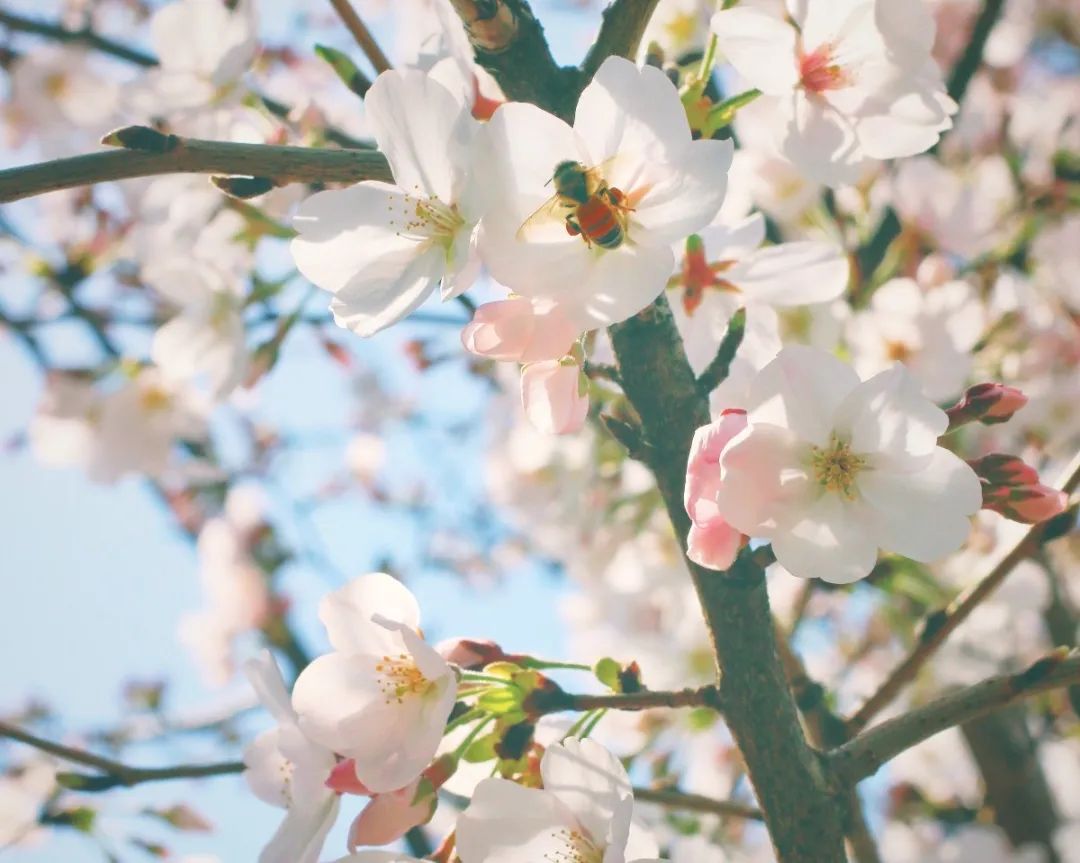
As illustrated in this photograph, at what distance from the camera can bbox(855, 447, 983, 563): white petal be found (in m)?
0.87

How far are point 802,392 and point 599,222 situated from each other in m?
0.24

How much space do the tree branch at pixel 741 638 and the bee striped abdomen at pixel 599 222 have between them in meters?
0.17

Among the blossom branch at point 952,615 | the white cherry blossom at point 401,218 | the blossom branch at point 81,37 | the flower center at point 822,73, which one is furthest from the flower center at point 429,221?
the blossom branch at point 81,37

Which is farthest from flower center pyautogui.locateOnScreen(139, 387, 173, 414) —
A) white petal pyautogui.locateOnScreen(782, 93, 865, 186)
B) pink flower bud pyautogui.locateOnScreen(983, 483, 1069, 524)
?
pink flower bud pyautogui.locateOnScreen(983, 483, 1069, 524)

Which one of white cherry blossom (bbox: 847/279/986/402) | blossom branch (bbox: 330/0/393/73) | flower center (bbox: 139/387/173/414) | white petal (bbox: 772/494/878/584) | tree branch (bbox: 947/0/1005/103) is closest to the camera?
white petal (bbox: 772/494/878/584)

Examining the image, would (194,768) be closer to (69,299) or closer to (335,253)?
(335,253)

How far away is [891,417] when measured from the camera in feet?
2.92

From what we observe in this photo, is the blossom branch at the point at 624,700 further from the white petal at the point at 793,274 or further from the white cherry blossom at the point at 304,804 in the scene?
the white petal at the point at 793,274

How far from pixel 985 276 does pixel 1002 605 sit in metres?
0.82

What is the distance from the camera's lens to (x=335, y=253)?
96 cm

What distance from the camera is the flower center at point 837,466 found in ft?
2.96

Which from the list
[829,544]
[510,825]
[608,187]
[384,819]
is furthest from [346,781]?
[608,187]

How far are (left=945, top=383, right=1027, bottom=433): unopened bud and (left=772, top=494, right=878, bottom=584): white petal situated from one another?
0.47 ft

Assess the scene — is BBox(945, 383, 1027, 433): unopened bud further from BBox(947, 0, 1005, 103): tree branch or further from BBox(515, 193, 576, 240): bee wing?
BBox(947, 0, 1005, 103): tree branch
